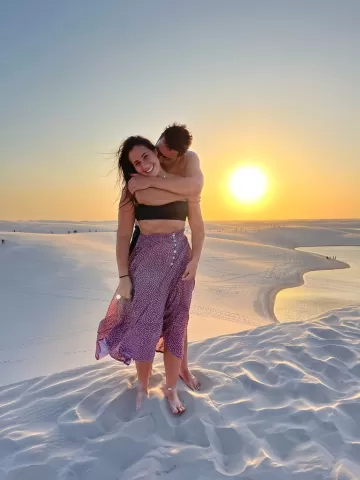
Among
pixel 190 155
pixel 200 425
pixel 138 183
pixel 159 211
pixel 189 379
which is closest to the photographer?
pixel 200 425

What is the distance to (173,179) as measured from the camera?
293cm

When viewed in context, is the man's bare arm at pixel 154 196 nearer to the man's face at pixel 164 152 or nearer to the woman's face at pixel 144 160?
the woman's face at pixel 144 160

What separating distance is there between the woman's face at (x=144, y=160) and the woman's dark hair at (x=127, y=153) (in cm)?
3

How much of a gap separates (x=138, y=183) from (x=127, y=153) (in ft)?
0.76

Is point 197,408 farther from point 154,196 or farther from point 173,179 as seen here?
point 173,179

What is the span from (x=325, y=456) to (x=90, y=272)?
8.75m

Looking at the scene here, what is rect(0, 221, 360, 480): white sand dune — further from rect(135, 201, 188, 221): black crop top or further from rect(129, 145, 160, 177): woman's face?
rect(129, 145, 160, 177): woman's face

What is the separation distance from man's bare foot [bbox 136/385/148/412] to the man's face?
1772mm

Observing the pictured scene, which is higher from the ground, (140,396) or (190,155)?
(190,155)

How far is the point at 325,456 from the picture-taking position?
8.09 ft

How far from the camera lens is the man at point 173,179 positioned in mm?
2889

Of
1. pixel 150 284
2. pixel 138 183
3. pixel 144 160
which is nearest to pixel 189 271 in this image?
pixel 150 284

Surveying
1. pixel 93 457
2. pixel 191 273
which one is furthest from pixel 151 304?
pixel 93 457

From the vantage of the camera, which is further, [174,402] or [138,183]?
[174,402]
